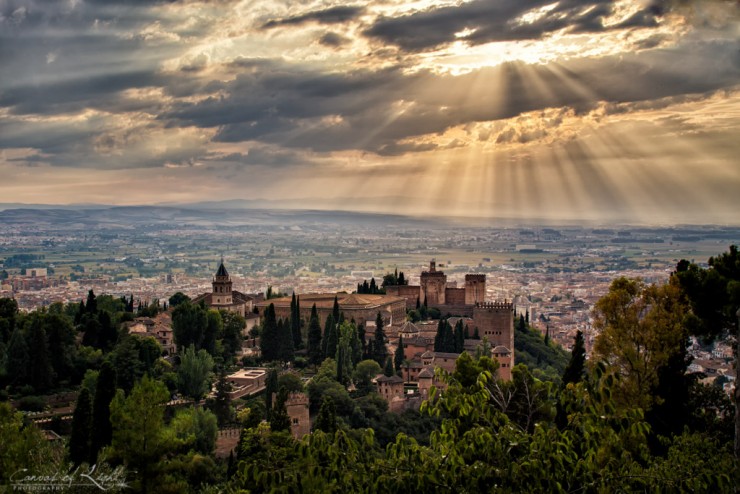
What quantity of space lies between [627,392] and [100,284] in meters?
101

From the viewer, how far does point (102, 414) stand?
20078 mm

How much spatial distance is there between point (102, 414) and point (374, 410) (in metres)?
12.9

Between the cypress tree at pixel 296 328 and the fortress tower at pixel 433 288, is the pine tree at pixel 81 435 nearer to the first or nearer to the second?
the cypress tree at pixel 296 328

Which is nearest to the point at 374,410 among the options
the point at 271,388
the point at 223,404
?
the point at 271,388

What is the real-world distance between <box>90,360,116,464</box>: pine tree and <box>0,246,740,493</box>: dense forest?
43 mm

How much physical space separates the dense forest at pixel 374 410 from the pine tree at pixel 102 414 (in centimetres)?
4

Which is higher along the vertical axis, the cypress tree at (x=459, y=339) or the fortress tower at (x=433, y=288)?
the fortress tower at (x=433, y=288)

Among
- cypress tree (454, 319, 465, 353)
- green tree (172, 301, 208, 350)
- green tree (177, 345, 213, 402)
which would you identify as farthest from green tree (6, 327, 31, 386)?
cypress tree (454, 319, 465, 353)

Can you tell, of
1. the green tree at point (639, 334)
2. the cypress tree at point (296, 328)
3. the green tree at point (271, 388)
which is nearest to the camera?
the green tree at point (639, 334)

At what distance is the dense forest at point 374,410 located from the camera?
6559 millimetres

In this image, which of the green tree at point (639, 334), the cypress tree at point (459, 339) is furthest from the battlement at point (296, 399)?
the green tree at point (639, 334)

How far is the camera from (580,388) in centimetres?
718

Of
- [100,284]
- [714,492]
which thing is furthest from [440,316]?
[100,284]

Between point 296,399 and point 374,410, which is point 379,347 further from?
point 296,399
